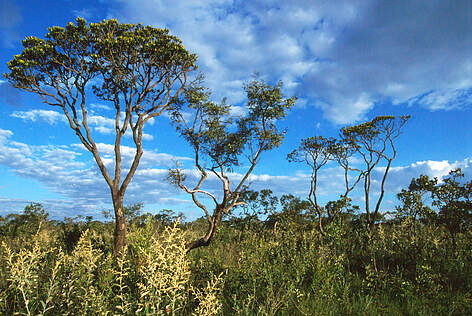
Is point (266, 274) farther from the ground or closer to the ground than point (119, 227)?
closer to the ground

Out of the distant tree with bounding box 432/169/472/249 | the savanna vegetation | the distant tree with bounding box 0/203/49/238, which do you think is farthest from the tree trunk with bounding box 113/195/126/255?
the distant tree with bounding box 432/169/472/249

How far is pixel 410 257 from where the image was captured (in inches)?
304

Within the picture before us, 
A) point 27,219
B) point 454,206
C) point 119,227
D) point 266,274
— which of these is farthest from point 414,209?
Answer: point 27,219

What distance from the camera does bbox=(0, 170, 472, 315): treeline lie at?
10.6 ft

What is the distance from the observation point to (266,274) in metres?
5.08

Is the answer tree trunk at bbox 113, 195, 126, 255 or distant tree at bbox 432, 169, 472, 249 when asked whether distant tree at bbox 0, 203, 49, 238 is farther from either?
distant tree at bbox 432, 169, 472, 249

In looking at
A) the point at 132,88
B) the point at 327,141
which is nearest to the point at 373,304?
the point at 132,88

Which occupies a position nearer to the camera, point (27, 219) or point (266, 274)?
point (266, 274)

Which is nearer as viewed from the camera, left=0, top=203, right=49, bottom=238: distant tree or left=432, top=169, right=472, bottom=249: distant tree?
left=432, top=169, right=472, bottom=249: distant tree

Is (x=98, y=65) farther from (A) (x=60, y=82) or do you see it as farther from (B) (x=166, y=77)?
(B) (x=166, y=77)

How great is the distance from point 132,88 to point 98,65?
8.71 feet

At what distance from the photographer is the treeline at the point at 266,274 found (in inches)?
127

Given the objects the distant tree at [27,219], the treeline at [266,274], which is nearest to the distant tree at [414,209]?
the treeline at [266,274]

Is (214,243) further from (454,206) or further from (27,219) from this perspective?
(27,219)
